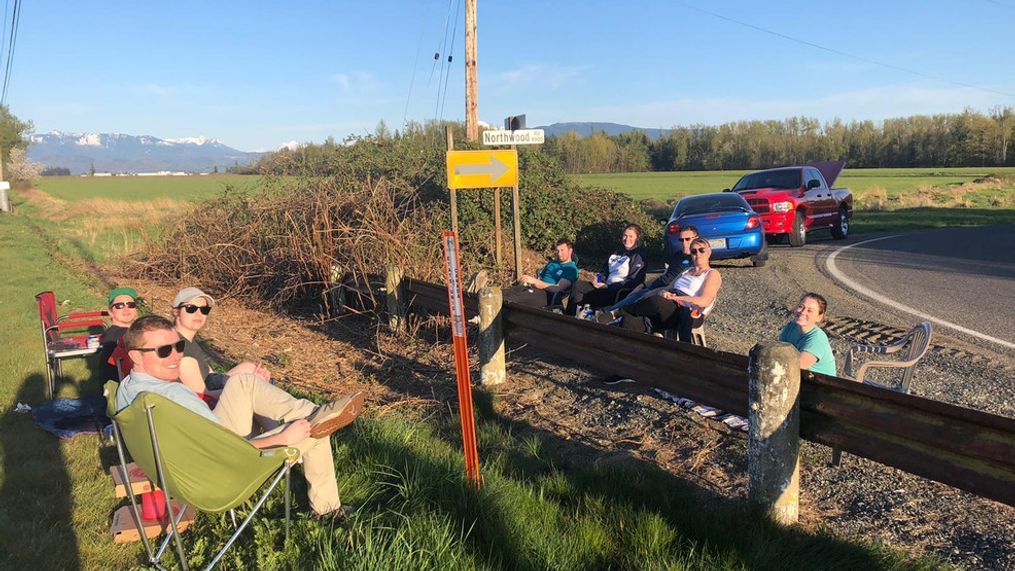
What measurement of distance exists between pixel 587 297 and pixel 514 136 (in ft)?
11.6

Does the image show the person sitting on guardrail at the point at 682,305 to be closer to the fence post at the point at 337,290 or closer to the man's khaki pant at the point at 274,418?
the man's khaki pant at the point at 274,418

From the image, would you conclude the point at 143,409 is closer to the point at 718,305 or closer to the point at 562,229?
the point at 718,305

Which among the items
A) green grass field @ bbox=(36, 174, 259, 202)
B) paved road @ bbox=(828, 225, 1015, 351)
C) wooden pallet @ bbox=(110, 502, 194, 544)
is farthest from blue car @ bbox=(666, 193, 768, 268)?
green grass field @ bbox=(36, 174, 259, 202)

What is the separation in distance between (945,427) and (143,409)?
3.34 m

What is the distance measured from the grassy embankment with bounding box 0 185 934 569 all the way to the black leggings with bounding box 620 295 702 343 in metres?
1.70

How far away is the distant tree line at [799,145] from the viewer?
2963 inches

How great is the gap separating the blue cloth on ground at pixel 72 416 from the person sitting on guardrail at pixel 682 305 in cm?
424

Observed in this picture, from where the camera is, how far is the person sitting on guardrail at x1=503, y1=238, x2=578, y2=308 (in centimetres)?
856

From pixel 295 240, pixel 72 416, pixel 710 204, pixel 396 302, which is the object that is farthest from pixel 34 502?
pixel 710 204

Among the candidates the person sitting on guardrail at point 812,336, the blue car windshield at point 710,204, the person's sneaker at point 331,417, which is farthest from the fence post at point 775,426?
the blue car windshield at point 710,204

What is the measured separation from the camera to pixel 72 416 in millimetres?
6113

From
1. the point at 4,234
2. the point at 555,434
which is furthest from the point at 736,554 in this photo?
the point at 4,234

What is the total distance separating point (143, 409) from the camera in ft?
10.5

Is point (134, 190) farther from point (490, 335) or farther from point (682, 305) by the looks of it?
point (682, 305)
